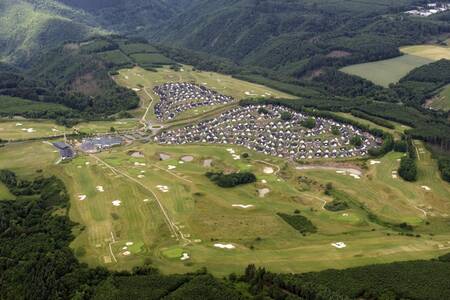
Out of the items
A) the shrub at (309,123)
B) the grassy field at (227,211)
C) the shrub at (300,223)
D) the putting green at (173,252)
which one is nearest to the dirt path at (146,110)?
the grassy field at (227,211)

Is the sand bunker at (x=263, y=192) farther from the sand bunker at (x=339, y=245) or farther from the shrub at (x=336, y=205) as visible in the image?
the sand bunker at (x=339, y=245)

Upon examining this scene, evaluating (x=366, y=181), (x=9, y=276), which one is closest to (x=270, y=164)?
(x=366, y=181)

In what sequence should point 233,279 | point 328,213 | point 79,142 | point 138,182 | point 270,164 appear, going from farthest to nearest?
point 79,142, point 270,164, point 138,182, point 328,213, point 233,279

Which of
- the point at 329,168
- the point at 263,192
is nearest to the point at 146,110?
the point at 329,168

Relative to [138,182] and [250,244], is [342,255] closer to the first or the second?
[250,244]

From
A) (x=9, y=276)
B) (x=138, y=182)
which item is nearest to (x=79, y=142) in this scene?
(x=138, y=182)

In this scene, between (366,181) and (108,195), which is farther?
(366,181)

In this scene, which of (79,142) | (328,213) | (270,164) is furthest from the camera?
(79,142)
